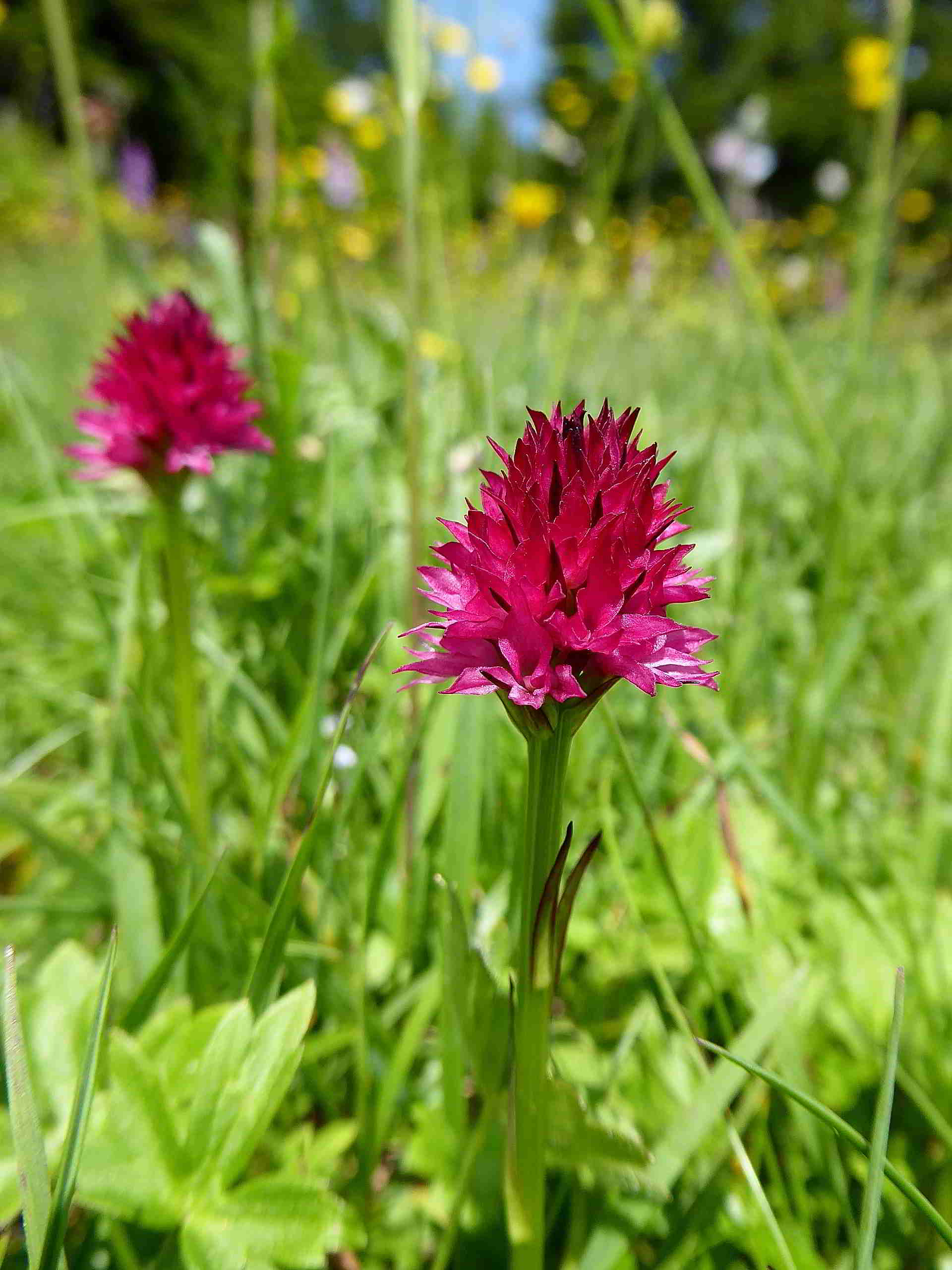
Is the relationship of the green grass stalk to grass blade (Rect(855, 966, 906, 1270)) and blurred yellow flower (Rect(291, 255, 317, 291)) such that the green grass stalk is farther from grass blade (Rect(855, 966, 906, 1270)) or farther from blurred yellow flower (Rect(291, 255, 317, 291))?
blurred yellow flower (Rect(291, 255, 317, 291))

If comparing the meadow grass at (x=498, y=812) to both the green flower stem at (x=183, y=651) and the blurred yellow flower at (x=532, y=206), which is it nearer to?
the green flower stem at (x=183, y=651)

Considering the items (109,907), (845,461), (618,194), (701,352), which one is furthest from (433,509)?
(618,194)

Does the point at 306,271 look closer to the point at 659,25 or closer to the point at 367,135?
the point at 367,135

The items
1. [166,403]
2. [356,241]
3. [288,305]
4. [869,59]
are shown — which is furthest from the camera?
[356,241]

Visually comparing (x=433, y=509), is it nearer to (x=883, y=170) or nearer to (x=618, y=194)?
(x=883, y=170)

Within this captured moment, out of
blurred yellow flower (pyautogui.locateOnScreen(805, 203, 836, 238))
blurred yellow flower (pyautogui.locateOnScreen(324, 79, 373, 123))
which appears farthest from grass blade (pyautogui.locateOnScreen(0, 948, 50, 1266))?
blurred yellow flower (pyautogui.locateOnScreen(805, 203, 836, 238))

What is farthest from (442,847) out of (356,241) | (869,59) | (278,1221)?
(356,241)
